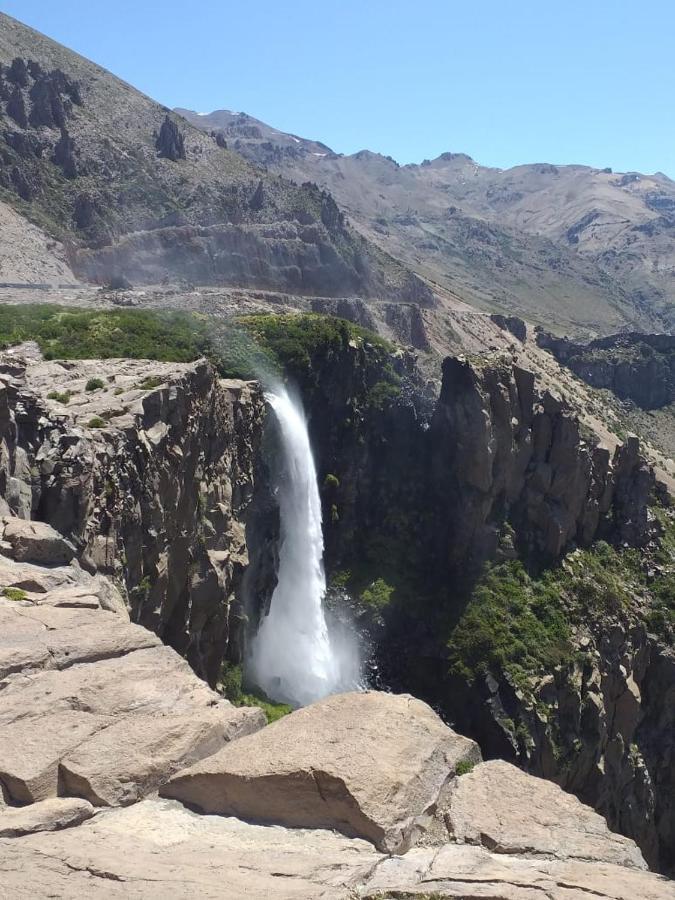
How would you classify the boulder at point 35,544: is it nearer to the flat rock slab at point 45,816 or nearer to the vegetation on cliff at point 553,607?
the flat rock slab at point 45,816

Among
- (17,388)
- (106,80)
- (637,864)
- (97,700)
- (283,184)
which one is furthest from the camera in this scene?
(106,80)

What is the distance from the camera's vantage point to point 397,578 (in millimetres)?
55000

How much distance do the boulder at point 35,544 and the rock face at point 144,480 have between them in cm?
2

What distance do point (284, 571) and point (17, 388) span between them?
3016 cm

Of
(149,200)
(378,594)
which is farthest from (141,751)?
(149,200)

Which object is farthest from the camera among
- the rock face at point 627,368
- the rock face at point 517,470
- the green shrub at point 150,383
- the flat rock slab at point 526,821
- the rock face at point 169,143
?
the rock face at point 627,368

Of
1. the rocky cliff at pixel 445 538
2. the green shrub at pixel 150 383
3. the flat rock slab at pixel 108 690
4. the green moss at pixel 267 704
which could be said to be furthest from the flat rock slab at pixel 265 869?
the green moss at pixel 267 704

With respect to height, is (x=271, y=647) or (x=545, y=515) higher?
(x=545, y=515)

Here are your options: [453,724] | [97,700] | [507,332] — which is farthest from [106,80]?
[97,700]

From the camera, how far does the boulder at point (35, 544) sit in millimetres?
16656

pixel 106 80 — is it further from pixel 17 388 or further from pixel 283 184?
pixel 17 388

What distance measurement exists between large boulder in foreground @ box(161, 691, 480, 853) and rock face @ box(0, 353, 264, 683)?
855 cm

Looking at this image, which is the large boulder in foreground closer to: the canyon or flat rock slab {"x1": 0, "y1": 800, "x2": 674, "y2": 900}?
the canyon

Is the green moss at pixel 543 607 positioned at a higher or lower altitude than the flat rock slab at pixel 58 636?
lower
